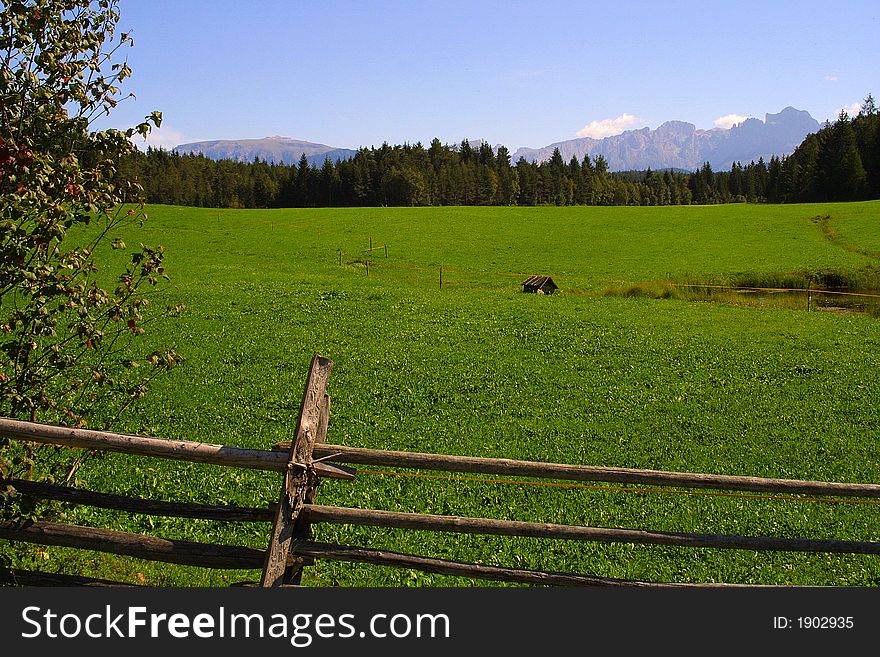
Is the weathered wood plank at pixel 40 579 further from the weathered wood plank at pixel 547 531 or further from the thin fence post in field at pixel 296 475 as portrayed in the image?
the weathered wood plank at pixel 547 531

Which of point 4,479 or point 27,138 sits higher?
point 27,138

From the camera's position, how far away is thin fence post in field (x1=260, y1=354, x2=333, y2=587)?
5785mm

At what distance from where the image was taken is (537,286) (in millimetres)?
34938

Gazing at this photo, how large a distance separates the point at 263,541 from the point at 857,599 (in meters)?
7.05

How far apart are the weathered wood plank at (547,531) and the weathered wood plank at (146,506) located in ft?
1.95

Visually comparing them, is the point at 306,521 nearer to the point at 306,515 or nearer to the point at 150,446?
the point at 306,515

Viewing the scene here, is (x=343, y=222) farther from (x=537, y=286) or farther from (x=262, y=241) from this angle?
(x=537, y=286)

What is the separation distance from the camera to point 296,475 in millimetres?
5898

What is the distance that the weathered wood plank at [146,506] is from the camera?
20.3 feet

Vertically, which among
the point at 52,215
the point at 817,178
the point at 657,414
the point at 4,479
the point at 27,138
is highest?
the point at 817,178

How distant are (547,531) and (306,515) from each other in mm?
2154

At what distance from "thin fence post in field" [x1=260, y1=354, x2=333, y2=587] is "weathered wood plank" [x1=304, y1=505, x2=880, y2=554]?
0.25 m

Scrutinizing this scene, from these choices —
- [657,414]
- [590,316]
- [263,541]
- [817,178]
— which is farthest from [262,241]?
[817,178]

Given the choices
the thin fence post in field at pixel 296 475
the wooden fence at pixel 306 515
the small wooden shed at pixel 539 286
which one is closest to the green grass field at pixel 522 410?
the small wooden shed at pixel 539 286
